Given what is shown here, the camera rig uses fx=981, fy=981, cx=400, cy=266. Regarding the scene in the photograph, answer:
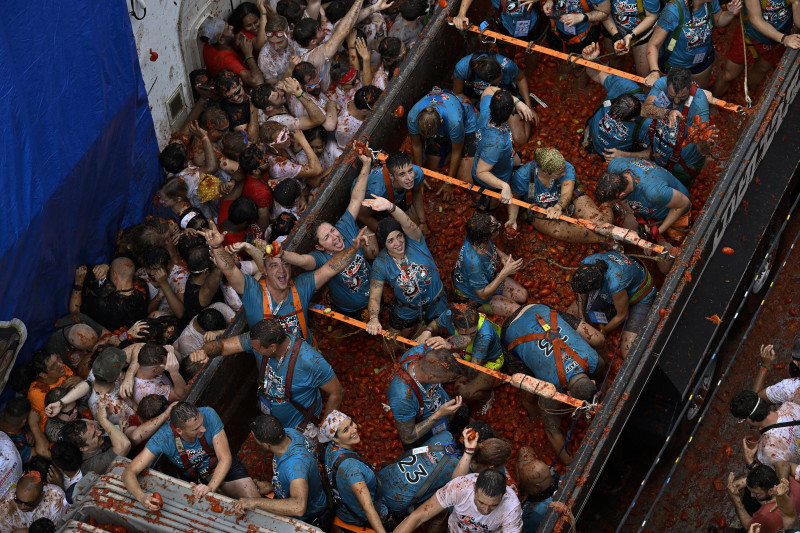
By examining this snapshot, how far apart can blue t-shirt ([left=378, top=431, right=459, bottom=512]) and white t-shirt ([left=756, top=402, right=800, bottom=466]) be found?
10.1 ft

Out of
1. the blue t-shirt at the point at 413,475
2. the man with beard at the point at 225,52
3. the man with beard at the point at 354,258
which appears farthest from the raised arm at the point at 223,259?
the man with beard at the point at 225,52

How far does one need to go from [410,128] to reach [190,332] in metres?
3.71

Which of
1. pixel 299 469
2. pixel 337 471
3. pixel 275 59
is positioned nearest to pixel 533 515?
pixel 337 471

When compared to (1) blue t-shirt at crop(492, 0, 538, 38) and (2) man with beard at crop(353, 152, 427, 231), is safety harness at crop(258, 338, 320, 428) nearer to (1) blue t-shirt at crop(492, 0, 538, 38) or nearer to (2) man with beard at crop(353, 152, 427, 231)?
(2) man with beard at crop(353, 152, 427, 231)

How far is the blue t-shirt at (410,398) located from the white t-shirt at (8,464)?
3923 mm

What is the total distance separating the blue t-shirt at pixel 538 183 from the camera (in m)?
11.5

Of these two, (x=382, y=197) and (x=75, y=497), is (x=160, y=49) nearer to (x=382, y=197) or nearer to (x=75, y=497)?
(x=382, y=197)

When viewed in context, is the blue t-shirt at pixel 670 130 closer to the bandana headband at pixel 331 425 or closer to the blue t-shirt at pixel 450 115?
the blue t-shirt at pixel 450 115

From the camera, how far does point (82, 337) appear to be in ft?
36.3

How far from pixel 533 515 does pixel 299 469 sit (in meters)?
2.39

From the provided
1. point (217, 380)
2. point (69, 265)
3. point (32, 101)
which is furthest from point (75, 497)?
point (32, 101)

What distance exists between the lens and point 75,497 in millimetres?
9516

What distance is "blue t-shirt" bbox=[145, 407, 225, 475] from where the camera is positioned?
9.41m

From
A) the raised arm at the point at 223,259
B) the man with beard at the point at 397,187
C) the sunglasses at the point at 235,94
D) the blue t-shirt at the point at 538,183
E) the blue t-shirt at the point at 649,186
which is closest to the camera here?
the raised arm at the point at 223,259
